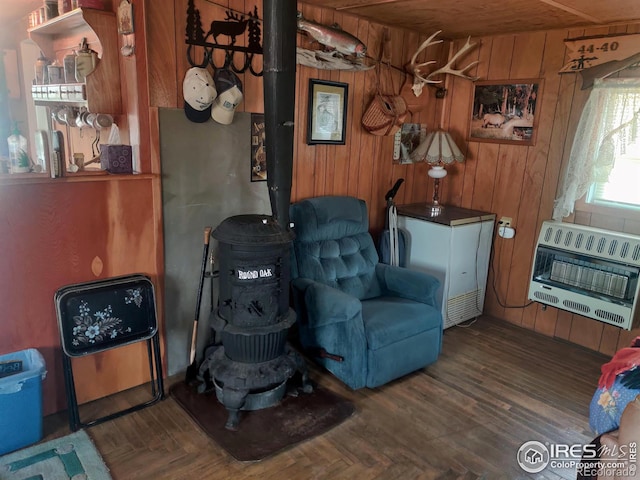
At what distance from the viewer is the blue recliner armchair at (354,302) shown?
8.72 ft

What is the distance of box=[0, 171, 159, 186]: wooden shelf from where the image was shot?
213 centimetres

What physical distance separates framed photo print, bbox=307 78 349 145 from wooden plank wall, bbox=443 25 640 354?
1.18 metres

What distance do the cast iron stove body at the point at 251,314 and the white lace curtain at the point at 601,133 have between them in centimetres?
213

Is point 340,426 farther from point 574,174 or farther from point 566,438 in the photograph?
point 574,174

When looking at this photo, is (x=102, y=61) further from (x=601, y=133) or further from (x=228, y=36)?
(x=601, y=133)

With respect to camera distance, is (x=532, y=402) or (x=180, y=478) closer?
(x=180, y=478)

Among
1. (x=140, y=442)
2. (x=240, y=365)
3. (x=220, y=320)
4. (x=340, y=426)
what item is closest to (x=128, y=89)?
(x=220, y=320)

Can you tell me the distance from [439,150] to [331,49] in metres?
1.16

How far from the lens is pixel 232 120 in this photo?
2.75 m

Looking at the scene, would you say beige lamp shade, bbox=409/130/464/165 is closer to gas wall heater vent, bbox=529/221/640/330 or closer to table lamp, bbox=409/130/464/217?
table lamp, bbox=409/130/464/217

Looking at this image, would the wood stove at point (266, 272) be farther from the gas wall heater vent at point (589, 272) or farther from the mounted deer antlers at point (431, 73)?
the gas wall heater vent at point (589, 272)

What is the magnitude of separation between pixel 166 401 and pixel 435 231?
2.17 m

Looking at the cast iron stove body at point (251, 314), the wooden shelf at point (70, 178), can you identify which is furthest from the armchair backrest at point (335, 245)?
the wooden shelf at point (70, 178)

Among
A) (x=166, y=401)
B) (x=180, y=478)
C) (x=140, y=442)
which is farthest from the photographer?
(x=166, y=401)
